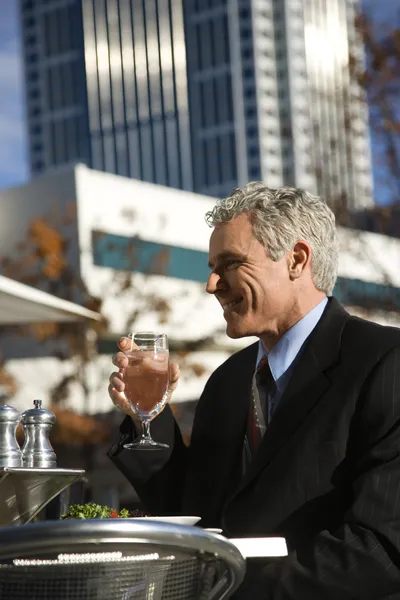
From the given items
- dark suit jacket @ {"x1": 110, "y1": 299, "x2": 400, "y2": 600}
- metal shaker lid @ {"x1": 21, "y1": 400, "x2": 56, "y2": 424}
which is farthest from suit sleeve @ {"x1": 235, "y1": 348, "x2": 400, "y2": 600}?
metal shaker lid @ {"x1": 21, "y1": 400, "x2": 56, "y2": 424}

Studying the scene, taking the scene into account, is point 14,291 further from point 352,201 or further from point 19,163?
point 19,163

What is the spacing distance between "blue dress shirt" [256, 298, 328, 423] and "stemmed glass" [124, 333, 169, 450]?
0.93ft

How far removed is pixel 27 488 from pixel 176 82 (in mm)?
131681

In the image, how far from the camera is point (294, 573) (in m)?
2.32

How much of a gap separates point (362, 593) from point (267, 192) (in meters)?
1.07

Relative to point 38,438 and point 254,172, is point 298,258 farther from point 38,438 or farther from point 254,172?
point 254,172

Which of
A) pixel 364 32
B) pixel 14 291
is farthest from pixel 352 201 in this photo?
pixel 14 291

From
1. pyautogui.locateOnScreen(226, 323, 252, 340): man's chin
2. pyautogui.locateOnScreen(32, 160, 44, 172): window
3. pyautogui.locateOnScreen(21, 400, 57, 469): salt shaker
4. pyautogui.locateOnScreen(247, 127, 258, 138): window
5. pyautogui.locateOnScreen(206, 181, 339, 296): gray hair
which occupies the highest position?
pyautogui.locateOnScreen(247, 127, 258, 138): window

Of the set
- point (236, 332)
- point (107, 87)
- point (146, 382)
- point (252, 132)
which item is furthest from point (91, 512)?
point (107, 87)

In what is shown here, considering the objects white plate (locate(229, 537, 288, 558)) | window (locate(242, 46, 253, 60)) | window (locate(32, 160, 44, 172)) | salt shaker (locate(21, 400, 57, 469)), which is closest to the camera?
white plate (locate(229, 537, 288, 558))

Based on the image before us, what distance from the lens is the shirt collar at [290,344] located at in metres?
2.93

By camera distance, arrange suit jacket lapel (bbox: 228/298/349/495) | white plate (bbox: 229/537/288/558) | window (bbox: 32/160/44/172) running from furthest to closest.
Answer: window (bbox: 32/160/44/172), suit jacket lapel (bbox: 228/298/349/495), white plate (bbox: 229/537/288/558)

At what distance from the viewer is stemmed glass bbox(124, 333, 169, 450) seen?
2.78 m

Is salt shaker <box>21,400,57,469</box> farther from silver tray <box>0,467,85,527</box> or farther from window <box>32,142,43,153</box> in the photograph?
window <box>32,142,43,153</box>
